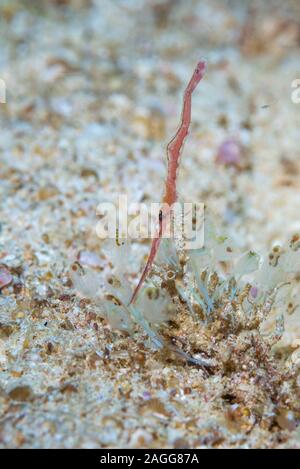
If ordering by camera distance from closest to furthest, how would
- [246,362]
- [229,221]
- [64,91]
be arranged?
1. [246,362]
2. [229,221]
3. [64,91]

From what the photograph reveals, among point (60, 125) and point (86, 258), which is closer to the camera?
point (86, 258)

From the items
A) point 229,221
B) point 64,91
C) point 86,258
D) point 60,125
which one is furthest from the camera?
point 64,91

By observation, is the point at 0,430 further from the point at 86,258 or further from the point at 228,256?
the point at 86,258

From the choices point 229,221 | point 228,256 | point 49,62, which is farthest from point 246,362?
point 49,62
